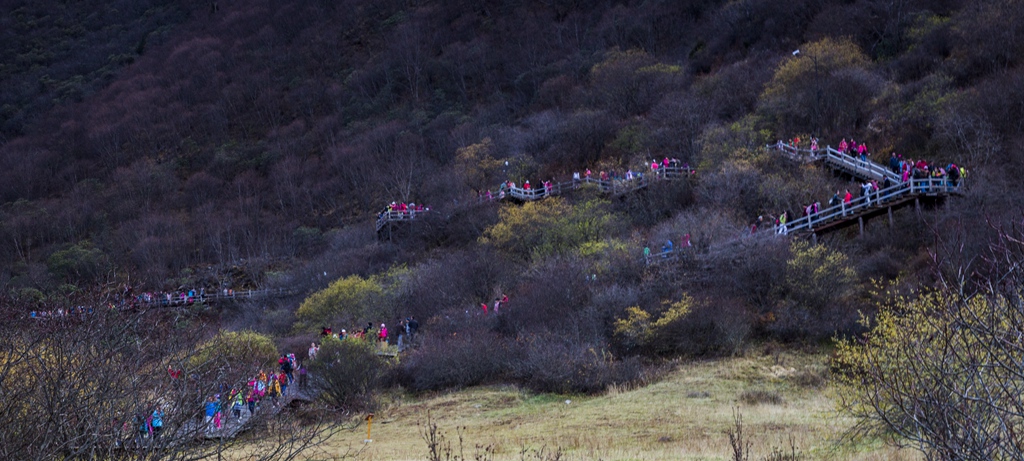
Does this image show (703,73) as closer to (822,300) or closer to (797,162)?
(797,162)

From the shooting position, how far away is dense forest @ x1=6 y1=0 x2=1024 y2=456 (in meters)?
27.7

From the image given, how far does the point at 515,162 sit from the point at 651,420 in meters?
35.9

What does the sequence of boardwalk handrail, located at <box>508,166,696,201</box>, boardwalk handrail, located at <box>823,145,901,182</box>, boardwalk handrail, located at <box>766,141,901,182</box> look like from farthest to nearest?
1. boardwalk handrail, located at <box>508,166,696,201</box>
2. boardwalk handrail, located at <box>766,141,901,182</box>
3. boardwalk handrail, located at <box>823,145,901,182</box>

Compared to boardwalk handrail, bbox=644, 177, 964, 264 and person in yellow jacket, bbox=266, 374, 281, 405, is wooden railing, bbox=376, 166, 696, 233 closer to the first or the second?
boardwalk handrail, bbox=644, 177, 964, 264

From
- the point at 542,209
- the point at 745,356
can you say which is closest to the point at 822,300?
the point at 745,356

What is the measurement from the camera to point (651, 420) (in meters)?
18.9

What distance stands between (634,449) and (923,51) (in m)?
41.3

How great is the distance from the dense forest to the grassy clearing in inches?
74.7

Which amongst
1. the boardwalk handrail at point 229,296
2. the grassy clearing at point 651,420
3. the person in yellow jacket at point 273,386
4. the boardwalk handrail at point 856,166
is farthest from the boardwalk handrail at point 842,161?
the boardwalk handrail at point 229,296

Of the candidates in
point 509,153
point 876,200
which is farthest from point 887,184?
point 509,153

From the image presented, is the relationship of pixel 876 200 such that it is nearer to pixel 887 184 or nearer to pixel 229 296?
pixel 887 184

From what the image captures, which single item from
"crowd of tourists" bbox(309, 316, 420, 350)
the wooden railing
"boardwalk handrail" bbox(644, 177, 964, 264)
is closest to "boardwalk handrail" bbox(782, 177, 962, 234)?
"boardwalk handrail" bbox(644, 177, 964, 264)

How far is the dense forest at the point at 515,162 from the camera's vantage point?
2770cm

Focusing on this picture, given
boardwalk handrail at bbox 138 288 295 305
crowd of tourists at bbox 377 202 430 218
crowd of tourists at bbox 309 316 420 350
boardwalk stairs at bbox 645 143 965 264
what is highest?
boardwalk stairs at bbox 645 143 965 264
